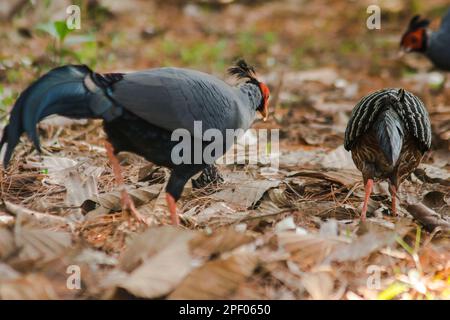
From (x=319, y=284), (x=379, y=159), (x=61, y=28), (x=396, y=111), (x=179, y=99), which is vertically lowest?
(x=319, y=284)

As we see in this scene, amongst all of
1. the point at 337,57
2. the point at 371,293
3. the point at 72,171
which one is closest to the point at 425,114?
the point at 371,293

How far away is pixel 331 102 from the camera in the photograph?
6.92 metres

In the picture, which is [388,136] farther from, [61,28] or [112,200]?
[61,28]

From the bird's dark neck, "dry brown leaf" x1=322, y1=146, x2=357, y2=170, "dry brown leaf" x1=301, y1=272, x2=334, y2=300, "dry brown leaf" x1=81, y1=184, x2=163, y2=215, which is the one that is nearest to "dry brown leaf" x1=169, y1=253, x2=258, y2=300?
"dry brown leaf" x1=301, y1=272, x2=334, y2=300

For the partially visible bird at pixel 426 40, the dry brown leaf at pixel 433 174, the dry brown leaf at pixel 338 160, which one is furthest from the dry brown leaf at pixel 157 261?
the partially visible bird at pixel 426 40

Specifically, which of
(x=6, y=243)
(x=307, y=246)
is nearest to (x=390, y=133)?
(x=307, y=246)

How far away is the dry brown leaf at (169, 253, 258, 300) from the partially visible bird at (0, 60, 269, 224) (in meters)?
0.76

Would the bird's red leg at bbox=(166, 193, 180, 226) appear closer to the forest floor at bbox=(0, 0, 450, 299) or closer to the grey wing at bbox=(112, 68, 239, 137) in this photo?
the forest floor at bbox=(0, 0, 450, 299)

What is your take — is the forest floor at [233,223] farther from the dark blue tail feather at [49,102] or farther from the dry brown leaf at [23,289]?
the dark blue tail feather at [49,102]

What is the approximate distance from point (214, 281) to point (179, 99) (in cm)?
99

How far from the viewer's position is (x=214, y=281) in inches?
108

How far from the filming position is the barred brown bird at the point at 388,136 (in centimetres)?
355

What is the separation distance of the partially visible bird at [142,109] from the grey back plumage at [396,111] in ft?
2.09

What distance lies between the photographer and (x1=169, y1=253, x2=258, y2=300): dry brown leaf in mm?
2713
